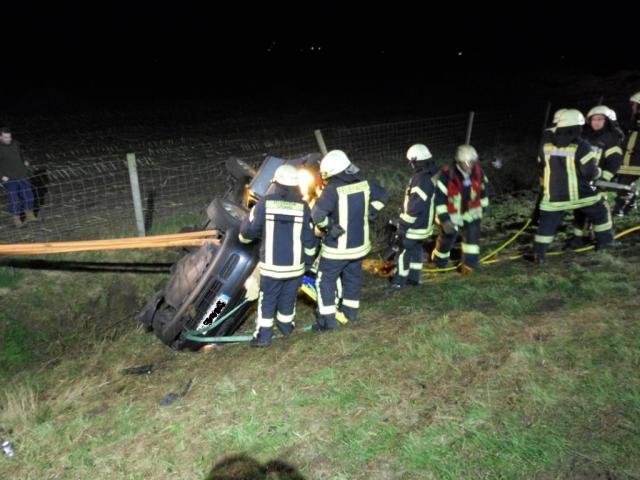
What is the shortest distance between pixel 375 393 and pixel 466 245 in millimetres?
3096

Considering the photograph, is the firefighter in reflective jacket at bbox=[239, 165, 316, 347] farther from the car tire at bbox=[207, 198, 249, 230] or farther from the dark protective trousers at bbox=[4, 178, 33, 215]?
the dark protective trousers at bbox=[4, 178, 33, 215]

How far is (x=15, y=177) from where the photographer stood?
709 centimetres

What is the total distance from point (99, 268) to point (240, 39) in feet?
90.9

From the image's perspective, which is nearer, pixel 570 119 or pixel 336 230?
pixel 336 230

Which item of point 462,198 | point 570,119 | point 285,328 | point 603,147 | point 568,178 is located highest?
point 570,119

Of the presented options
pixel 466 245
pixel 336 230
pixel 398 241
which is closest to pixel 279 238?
pixel 336 230

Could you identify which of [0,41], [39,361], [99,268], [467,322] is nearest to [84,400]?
[39,361]

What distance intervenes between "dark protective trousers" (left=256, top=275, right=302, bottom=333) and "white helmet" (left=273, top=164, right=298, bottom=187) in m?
0.86

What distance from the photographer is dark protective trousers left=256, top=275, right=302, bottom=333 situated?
15.7 feet

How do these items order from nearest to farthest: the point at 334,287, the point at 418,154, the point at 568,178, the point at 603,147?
the point at 334,287 → the point at 418,154 → the point at 568,178 → the point at 603,147

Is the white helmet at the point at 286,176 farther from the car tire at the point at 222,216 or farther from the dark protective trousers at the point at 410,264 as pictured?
the dark protective trousers at the point at 410,264

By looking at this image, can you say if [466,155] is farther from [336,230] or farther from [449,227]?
[336,230]

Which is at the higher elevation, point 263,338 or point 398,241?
point 398,241

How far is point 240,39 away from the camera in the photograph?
102 ft
